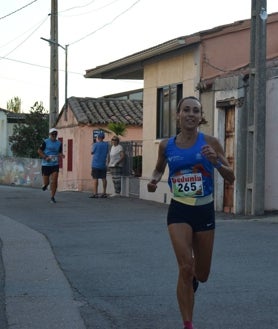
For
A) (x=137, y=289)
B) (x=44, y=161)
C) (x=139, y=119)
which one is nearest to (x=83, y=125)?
(x=139, y=119)

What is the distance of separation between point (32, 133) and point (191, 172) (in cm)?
4460

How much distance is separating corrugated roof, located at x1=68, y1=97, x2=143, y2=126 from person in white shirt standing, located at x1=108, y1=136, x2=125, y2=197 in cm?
759

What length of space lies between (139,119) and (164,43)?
1305cm

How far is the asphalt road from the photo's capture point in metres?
6.27

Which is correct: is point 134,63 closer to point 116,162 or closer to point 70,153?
point 116,162

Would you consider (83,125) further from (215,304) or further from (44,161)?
(215,304)

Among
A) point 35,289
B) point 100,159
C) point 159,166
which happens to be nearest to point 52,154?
point 100,159

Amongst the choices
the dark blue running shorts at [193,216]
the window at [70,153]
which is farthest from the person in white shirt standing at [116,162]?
the dark blue running shorts at [193,216]

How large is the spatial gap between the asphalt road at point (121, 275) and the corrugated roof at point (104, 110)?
47.8 feet

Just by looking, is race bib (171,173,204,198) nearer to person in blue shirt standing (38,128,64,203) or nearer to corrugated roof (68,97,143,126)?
person in blue shirt standing (38,128,64,203)

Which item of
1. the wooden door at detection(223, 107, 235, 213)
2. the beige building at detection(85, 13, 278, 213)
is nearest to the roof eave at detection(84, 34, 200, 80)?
the beige building at detection(85, 13, 278, 213)

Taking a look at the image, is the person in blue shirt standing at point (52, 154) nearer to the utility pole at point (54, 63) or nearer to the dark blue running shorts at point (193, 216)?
the utility pole at point (54, 63)

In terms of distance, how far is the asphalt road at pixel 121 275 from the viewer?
6.27 meters

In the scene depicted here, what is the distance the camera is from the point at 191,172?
573 cm
